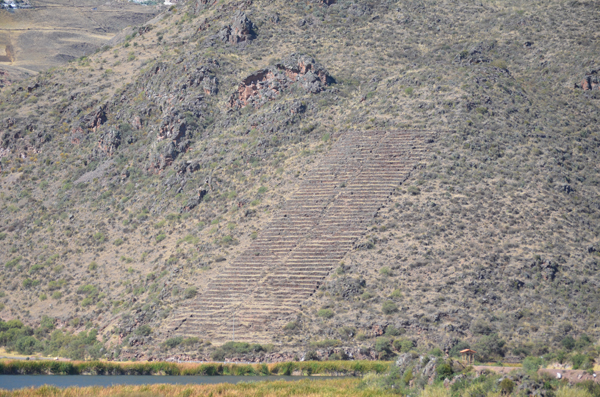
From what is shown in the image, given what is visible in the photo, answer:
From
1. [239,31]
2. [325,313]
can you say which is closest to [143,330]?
[325,313]

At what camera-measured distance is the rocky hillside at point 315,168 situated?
59250mm

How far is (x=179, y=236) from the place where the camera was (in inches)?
2970

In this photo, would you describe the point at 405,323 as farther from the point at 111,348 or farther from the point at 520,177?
the point at 111,348

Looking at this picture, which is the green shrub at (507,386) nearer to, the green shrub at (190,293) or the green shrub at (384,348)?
the green shrub at (384,348)

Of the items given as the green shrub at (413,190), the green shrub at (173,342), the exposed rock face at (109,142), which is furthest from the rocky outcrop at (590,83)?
the exposed rock face at (109,142)

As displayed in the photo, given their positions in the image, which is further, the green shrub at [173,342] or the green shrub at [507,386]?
the green shrub at [173,342]

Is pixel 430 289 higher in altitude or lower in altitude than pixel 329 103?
lower

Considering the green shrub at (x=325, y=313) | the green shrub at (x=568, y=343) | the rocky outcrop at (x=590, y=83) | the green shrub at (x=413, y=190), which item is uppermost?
the rocky outcrop at (x=590, y=83)

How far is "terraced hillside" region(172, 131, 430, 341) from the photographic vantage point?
200 ft

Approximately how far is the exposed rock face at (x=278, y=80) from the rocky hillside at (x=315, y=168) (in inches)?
11.8

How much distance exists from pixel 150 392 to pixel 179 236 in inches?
1558

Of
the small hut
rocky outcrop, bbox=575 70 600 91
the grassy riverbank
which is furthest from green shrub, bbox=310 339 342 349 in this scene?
rocky outcrop, bbox=575 70 600 91

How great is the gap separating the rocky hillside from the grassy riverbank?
347 centimetres

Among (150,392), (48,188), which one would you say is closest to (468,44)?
(48,188)
